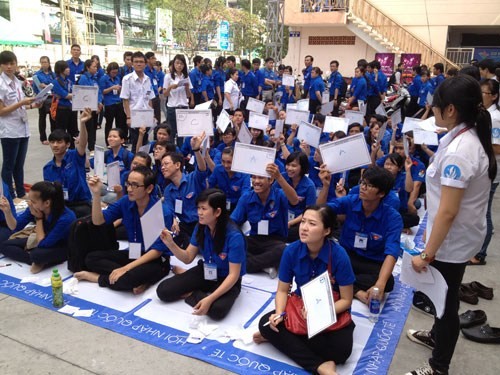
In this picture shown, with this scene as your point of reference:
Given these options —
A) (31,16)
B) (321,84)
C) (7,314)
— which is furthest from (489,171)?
(31,16)

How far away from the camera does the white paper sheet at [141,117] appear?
215 inches

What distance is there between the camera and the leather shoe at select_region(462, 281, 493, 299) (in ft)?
10.9

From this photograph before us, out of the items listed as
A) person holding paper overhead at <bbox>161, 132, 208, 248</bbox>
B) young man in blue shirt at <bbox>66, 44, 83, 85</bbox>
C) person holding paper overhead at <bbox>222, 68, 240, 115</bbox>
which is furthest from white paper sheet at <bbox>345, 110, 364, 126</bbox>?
young man in blue shirt at <bbox>66, 44, 83, 85</bbox>

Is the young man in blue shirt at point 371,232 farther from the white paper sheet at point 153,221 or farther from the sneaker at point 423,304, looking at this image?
the white paper sheet at point 153,221

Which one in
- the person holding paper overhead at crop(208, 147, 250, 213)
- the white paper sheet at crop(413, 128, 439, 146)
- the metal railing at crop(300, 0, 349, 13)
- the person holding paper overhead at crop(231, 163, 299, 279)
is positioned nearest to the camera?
the person holding paper overhead at crop(231, 163, 299, 279)

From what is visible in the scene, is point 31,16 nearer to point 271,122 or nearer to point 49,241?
point 271,122

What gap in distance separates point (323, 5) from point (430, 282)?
1754cm

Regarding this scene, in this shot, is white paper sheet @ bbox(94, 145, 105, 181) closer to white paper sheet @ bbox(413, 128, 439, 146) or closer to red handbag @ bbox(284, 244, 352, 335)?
red handbag @ bbox(284, 244, 352, 335)

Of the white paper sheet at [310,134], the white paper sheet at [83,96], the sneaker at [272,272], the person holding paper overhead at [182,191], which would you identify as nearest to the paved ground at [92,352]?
the sneaker at [272,272]

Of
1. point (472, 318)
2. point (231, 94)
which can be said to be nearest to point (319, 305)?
point (472, 318)

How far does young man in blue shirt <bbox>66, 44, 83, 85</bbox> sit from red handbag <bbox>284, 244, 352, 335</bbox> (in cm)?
649

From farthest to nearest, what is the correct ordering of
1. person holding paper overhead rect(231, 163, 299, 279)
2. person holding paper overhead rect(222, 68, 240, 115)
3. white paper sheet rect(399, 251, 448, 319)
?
person holding paper overhead rect(222, 68, 240, 115) → person holding paper overhead rect(231, 163, 299, 279) → white paper sheet rect(399, 251, 448, 319)

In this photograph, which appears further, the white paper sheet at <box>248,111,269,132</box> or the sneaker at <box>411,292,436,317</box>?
the white paper sheet at <box>248,111,269,132</box>

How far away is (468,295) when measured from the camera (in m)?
3.28
